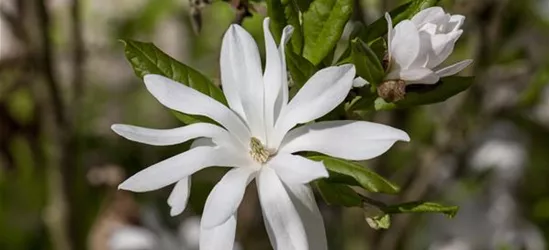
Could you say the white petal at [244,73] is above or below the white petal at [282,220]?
above

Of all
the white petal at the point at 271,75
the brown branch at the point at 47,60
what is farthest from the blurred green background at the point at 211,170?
the white petal at the point at 271,75

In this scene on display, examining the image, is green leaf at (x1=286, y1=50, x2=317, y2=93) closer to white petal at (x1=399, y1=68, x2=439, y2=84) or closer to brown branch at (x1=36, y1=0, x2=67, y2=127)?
white petal at (x1=399, y1=68, x2=439, y2=84)

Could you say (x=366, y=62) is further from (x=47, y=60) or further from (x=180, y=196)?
(x=47, y=60)

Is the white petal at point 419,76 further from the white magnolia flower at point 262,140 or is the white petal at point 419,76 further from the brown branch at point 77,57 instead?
the brown branch at point 77,57

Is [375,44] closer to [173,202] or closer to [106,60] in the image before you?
[173,202]

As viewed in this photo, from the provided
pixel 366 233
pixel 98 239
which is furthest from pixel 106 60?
pixel 366 233

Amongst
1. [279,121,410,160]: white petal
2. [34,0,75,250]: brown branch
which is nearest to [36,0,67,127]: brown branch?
[34,0,75,250]: brown branch
